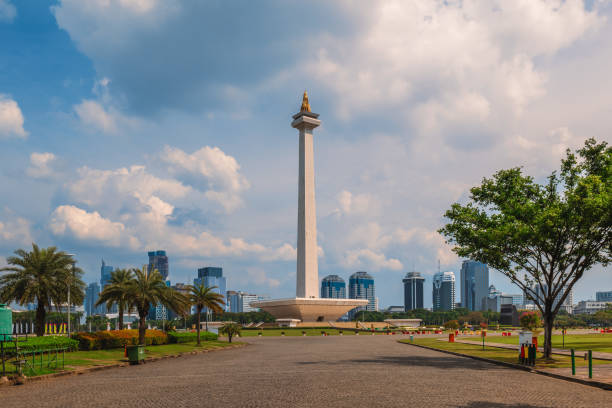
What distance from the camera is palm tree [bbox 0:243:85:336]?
42.1 metres

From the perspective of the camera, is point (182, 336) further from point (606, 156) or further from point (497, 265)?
point (606, 156)

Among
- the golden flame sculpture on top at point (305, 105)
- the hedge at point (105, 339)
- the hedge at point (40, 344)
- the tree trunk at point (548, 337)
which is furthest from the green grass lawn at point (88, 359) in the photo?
the golden flame sculpture on top at point (305, 105)

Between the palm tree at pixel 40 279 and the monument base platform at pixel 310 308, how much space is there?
→ 6758 cm

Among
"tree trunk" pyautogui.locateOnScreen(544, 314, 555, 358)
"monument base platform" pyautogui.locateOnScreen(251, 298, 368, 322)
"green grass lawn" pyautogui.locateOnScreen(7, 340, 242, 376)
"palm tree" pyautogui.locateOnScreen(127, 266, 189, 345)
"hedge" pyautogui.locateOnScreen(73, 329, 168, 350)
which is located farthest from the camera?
"monument base platform" pyautogui.locateOnScreen(251, 298, 368, 322)

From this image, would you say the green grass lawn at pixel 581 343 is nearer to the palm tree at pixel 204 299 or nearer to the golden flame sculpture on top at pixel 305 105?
the palm tree at pixel 204 299

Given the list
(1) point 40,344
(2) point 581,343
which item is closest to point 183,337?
(1) point 40,344

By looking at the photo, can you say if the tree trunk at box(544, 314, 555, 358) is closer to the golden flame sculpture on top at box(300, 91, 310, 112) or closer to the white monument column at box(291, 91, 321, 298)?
the white monument column at box(291, 91, 321, 298)

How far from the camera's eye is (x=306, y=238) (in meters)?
110

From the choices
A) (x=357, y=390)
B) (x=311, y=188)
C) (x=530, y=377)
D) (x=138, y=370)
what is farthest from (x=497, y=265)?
(x=311, y=188)

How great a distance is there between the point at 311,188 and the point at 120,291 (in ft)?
233

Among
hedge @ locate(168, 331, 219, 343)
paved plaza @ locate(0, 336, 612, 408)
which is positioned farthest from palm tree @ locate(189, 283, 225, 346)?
paved plaza @ locate(0, 336, 612, 408)

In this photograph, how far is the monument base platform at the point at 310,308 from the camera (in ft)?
364

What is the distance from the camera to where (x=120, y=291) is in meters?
41.7

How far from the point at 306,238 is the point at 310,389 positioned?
302 ft
